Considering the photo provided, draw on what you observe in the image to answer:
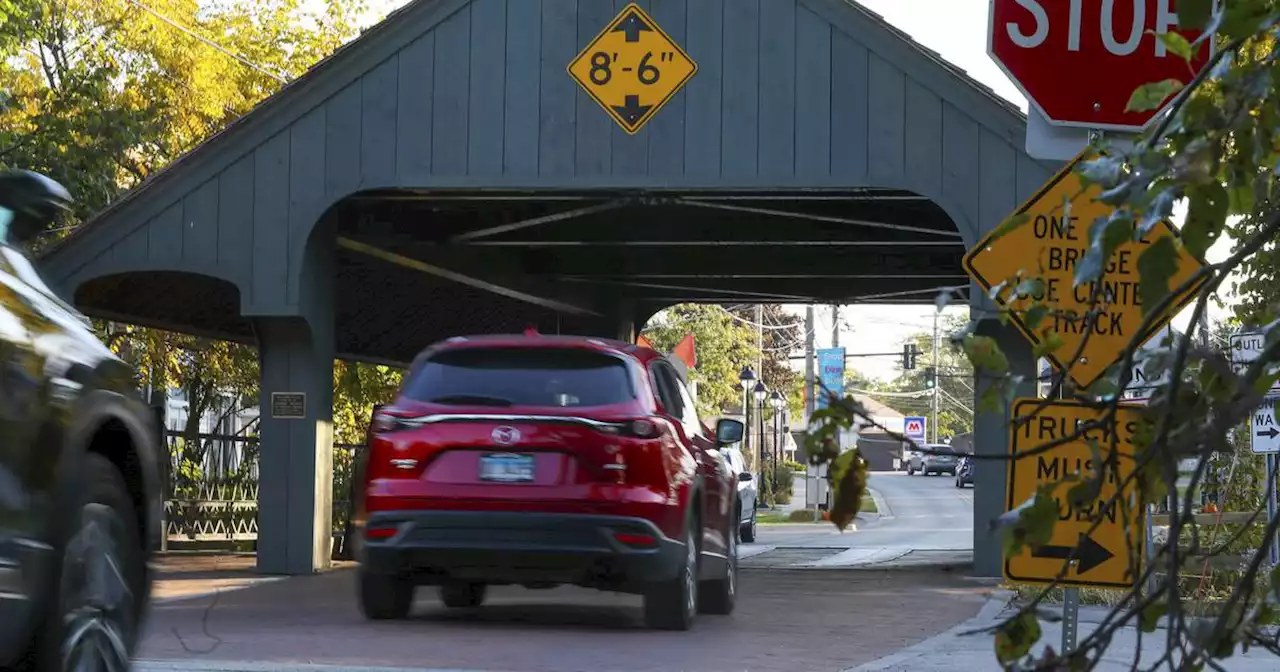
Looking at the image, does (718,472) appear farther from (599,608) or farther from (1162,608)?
(1162,608)

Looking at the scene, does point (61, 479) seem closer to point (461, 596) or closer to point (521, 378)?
point (521, 378)

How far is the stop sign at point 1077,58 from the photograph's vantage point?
620cm

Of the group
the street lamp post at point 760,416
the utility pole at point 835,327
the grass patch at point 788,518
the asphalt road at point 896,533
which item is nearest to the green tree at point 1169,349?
the asphalt road at point 896,533

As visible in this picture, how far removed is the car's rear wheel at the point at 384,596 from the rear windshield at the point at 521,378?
1.22 meters

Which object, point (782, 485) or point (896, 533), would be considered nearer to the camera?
point (896, 533)

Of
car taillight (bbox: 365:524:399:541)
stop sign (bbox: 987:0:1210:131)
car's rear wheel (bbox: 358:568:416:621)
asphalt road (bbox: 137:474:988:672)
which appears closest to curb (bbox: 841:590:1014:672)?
asphalt road (bbox: 137:474:988:672)

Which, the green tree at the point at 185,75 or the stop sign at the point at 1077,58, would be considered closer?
the stop sign at the point at 1077,58

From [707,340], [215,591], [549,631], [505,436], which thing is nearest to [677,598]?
[549,631]

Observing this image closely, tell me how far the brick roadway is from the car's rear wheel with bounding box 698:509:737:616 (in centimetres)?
14

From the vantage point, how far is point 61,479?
5.46m

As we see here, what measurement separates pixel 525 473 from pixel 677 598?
133cm

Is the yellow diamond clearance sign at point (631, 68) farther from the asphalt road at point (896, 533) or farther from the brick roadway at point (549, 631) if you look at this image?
the asphalt road at point (896, 533)

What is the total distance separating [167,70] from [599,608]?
1969 cm

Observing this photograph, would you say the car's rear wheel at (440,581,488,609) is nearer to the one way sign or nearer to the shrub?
the one way sign
